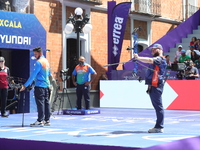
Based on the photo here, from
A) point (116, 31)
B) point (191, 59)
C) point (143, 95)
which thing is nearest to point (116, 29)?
point (116, 31)

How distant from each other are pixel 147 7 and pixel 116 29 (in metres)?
4.48

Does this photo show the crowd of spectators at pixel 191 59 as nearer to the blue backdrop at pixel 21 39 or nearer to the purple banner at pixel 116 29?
the purple banner at pixel 116 29

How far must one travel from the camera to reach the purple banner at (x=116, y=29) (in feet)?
72.6

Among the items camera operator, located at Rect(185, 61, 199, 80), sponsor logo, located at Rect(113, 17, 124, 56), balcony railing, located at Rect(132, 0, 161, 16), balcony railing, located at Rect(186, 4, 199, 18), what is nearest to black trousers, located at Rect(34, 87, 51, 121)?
camera operator, located at Rect(185, 61, 199, 80)

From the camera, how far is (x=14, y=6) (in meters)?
18.7

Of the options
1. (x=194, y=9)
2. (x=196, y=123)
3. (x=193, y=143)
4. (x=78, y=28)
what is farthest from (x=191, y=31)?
(x=193, y=143)

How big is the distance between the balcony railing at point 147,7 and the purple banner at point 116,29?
2.51m

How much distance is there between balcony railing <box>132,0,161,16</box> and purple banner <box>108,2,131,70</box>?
8.23 ft

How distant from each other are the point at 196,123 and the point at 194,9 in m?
18.5

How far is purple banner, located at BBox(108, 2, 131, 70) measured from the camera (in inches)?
871

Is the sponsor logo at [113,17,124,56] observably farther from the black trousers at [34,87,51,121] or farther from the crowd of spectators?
the black trousers at [34,87,51,121]

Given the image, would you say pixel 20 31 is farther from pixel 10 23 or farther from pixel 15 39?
pixel 10 23

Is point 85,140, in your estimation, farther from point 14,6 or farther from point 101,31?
point 101,31

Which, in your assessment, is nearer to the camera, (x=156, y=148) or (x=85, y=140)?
(x=156, y=148)
